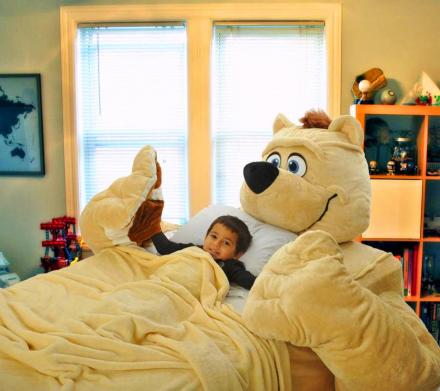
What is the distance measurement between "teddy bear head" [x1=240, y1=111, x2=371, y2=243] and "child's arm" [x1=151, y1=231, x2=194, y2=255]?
341 mm

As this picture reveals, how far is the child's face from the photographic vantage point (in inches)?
64.6

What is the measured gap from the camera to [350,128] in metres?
1.71

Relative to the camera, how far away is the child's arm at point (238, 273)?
154cm

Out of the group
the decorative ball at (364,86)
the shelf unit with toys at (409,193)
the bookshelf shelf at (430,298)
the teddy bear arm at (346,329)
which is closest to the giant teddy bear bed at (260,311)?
the teddy bear arm at (346,329)

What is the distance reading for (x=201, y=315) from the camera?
127 centimetres

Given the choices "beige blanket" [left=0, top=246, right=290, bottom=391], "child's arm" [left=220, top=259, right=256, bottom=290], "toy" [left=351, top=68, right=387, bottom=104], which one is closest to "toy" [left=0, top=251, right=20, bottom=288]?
"beige blanket" [left=0, top=246, right=290, bottom=391]

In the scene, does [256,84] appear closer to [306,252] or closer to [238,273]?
[238,273]

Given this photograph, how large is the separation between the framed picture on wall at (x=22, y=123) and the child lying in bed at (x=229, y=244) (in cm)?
189

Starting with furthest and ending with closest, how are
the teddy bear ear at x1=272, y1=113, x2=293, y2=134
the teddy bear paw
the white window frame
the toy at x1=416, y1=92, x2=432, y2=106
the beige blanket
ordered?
the white window frame → the toy at x1=416, y1=92, x2=432, y2=106 → the teddy bear ear at x1=272, y1=113, x2=293, y2=134 → the teddy bear paw → the beige blanket

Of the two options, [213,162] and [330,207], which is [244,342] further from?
[213,162]

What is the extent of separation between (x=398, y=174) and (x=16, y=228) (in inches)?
103

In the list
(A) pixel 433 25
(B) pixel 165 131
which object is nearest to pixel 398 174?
(A) pixel 433 25

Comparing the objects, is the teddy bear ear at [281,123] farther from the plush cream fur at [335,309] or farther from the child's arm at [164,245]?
the child's arm at [164,245]

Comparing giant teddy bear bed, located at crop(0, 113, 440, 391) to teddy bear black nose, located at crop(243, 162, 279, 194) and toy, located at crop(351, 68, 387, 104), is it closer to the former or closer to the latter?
teddy bear black nose, located at crop(243, 162, 279, 194)
